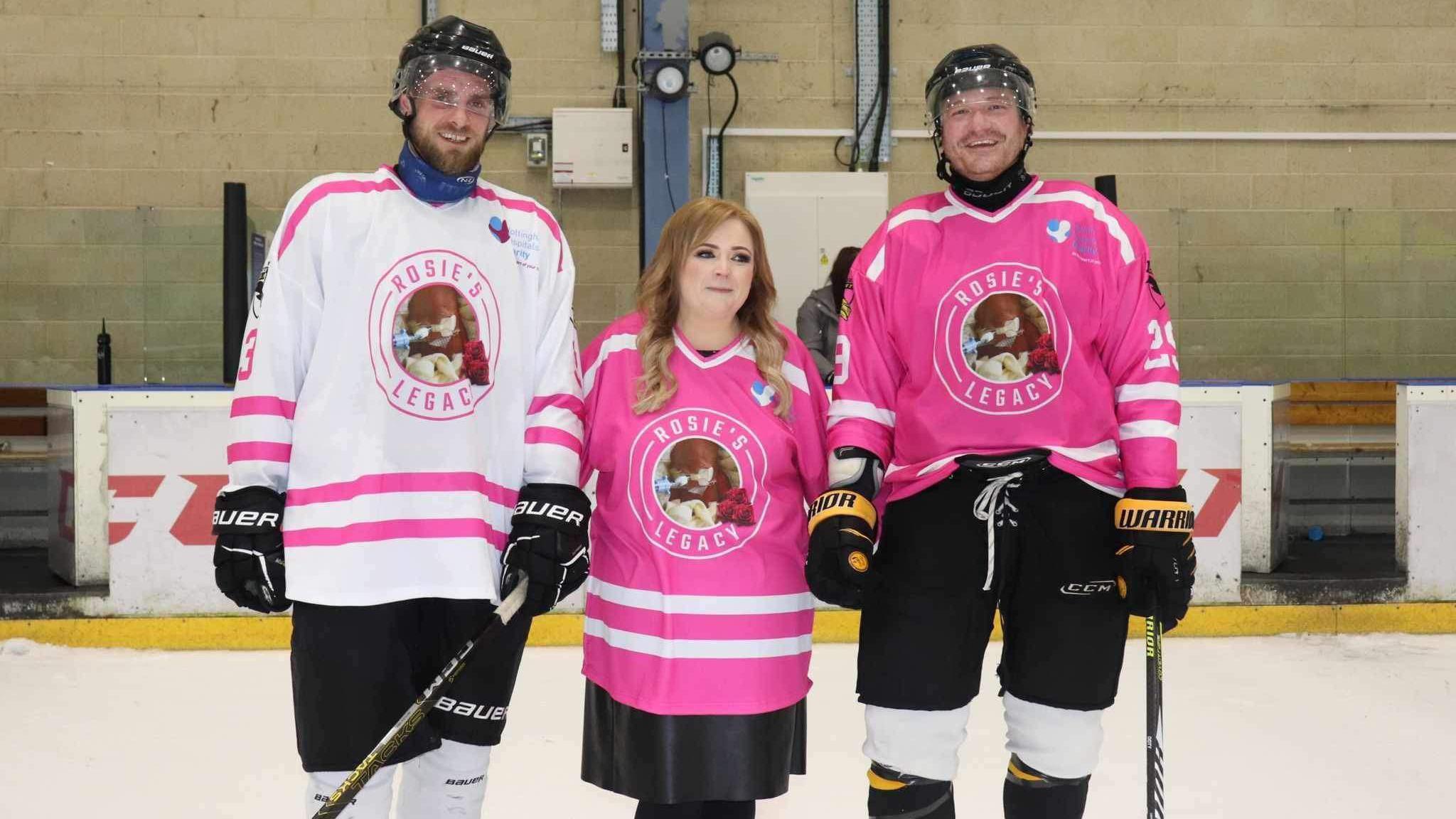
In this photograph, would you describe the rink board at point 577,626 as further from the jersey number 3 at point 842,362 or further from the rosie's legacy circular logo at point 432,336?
the rosie's legacy circular logo at point 432,336

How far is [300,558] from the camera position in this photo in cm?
164

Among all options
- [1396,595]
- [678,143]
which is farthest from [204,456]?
[1396,595]

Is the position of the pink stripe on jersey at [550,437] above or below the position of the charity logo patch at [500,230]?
below

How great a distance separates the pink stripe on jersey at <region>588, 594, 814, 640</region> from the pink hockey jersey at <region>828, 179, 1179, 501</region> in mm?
247

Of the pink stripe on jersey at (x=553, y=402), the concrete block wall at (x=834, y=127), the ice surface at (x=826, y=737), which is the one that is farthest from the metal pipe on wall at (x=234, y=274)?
the pink stripe on jersey at (x=553, y=402)

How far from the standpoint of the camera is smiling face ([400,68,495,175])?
1.70 m

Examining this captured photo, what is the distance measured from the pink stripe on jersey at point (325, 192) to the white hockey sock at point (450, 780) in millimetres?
690

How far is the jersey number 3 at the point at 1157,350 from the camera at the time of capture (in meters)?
1.76

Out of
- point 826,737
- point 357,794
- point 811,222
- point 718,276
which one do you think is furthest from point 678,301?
point 811,222

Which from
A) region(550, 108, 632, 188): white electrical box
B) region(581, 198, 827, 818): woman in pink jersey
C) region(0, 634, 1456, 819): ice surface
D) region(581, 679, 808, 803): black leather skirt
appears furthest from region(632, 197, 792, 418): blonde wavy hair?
region(550, 108, 632, 188): white electrical box

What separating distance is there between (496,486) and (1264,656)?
9.88 feet

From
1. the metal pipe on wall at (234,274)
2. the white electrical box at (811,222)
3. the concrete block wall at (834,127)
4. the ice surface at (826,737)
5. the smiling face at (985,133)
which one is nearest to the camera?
the smiling face at (985,133)

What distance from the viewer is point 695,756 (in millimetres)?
1712

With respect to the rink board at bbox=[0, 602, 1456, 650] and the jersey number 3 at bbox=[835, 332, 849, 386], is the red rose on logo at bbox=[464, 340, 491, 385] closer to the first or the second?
the jersey number 3 at bbox=[835, 332, 849, 386]
